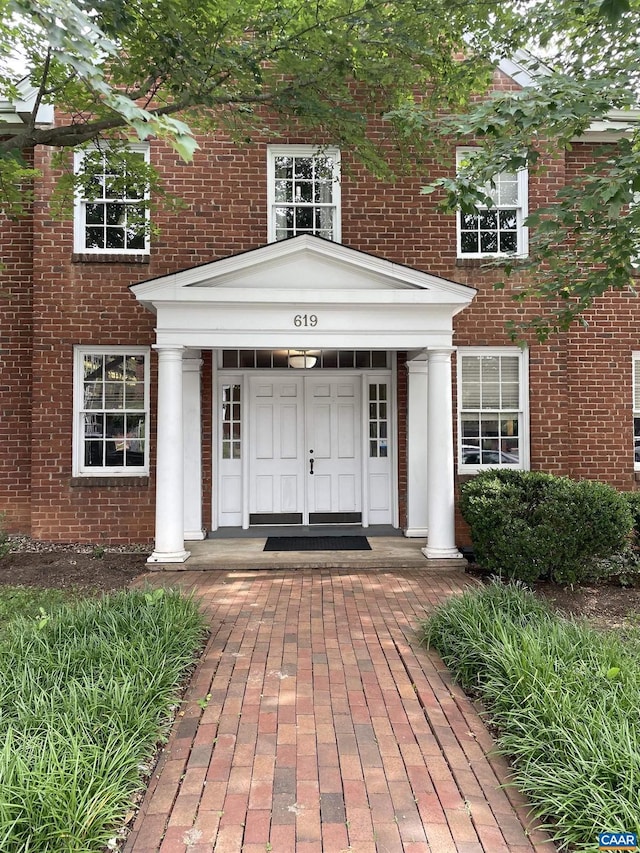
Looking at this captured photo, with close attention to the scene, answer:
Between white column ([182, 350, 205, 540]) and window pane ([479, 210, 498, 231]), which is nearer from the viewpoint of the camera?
white column ([182, 350, 205, 540])

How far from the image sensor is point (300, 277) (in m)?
6.99

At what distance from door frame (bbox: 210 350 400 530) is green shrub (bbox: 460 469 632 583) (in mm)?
2470

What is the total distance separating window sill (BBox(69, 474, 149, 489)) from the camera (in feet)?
27.5

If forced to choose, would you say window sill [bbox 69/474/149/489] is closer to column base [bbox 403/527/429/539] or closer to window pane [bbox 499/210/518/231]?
column base [bbox 403/527/429/539]

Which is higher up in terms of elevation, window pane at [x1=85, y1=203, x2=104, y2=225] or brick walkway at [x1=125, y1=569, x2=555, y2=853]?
window pane at [x1=85, y1=203, x2=104, y2=225]

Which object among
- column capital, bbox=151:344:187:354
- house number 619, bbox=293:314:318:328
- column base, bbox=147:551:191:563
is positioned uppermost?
house number 619, bbox=293:314:318:328

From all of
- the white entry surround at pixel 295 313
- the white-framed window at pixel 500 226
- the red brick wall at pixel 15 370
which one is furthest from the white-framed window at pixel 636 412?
A: the red brick wall at pixel 15 370

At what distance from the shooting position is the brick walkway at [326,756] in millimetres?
2494

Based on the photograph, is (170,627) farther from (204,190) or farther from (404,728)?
(204,190)

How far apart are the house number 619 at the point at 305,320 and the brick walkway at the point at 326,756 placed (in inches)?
147

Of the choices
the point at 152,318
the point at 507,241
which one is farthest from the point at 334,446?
the point at 507,241

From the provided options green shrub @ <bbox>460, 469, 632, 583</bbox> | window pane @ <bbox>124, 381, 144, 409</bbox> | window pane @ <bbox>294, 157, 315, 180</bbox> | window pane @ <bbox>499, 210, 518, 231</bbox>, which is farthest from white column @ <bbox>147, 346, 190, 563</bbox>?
window pane @ <bbox>499, 210, 518, 231</bbox>

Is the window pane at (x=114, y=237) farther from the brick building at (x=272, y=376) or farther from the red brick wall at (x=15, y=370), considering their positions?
the red brick wall at (x=15, y=370)

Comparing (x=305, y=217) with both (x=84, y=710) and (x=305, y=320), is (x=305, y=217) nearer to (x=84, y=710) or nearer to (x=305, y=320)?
(x=305, y=320)
